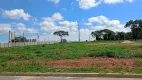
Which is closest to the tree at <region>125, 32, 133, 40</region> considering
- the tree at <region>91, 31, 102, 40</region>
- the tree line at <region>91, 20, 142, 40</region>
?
the tree line at <region>91, 20, 142, 40</region>

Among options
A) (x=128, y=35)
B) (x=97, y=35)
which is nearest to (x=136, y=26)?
(x=128, y=35)

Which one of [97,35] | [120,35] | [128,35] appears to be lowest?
[128,35]

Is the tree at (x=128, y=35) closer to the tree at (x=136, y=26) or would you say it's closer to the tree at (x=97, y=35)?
the tree at (x=136, y=26)

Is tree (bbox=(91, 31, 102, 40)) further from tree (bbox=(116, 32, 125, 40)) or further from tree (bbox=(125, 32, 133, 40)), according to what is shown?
tree (bbox=(125, 32, 133, 40))

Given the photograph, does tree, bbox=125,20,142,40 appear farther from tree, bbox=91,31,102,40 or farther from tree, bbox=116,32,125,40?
tree, bbox=91,31,102,40

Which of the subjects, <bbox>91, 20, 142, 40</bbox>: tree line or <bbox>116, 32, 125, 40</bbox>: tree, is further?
<bbox>116, 32, 125, 40</bbox>: tree

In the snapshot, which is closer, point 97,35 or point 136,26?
point 136,26

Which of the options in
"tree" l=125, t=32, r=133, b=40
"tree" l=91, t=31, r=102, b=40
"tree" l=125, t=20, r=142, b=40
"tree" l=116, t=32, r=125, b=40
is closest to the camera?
"tree" l=125, t=20, r=142, b=40

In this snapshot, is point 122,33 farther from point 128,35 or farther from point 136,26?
point 136,26

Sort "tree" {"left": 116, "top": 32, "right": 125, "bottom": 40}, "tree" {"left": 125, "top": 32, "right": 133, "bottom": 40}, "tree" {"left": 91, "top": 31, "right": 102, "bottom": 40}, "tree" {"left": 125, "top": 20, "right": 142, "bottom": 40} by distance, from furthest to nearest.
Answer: "tree" {"left": 91, "top": 31, "right": 102, "bottom": 40} → "tree" {"left": 116, "top": 32, "right": 125, "bottom": 40} → "tree" {"left": 125, "top": 32, "right": 133, "bottom": 40} → "tree" {"left": 125, "top": 20, "right": 142, "bottom": 40}

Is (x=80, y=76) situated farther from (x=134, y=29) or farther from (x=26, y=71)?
(x=134, y=29)

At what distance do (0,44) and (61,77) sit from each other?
138 ft

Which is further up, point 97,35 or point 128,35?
point 97,35

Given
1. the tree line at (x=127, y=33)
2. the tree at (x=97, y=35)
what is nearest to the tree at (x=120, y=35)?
the tree line at (x=127, y=33)
